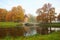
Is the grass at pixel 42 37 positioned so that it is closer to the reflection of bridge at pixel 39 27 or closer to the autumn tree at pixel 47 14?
the reflection of bridge at pixel 39 27

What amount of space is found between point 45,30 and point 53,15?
35cm

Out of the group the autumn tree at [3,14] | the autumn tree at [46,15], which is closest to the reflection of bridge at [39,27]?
the autumn tree at [46,15]

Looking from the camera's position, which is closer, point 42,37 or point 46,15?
point 42,37

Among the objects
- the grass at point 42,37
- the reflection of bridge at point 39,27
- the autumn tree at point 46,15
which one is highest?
the autumn tree at point 46,15

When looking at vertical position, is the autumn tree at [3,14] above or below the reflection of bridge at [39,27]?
above

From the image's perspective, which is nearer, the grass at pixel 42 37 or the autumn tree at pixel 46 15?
the grass at pixel 42 37

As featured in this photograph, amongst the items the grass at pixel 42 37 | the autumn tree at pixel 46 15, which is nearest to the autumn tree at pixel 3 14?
the grass at pixel 42 37

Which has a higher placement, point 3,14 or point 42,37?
point 3,14

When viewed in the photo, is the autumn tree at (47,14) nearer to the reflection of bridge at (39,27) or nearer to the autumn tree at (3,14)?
the reflection of bridge at (39,27)

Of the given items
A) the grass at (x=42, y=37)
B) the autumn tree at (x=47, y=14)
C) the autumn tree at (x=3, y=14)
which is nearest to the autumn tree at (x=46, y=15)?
the autumn tree at (x=47, y=14)

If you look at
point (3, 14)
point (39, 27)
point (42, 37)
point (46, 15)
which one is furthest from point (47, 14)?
point (3, 14)

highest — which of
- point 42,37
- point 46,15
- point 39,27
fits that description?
point 46,15

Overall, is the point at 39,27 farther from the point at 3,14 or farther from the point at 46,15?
the point at 3,14

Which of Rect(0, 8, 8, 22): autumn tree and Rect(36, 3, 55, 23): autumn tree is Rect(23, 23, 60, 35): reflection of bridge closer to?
Rect(36, 3, 55, 23): autumn tree
